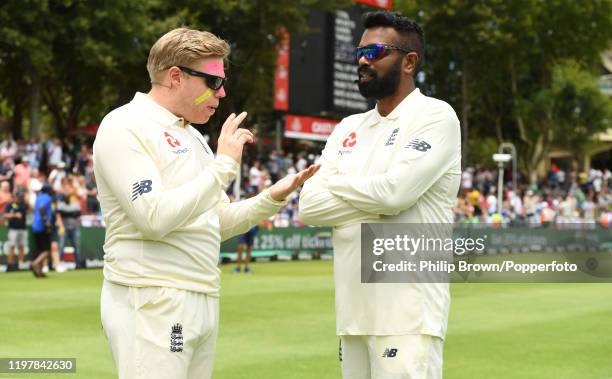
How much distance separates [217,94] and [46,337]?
7775 mm

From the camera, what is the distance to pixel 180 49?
4480 millimetres

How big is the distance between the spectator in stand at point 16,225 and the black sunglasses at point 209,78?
18.8m

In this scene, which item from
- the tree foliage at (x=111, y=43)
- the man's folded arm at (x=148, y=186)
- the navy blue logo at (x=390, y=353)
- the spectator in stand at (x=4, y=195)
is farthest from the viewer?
the tree foliage at (x=111, y=43)

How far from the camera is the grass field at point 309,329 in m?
10.1

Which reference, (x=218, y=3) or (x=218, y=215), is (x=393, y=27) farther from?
(x=218, y=3)

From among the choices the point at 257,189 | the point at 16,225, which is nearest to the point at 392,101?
the point at 16,225

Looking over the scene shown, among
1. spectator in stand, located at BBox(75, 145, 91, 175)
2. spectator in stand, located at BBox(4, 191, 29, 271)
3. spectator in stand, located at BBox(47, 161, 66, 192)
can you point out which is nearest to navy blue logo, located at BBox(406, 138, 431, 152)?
spectator in stand, located at BBox(4, 191, 29, 271)

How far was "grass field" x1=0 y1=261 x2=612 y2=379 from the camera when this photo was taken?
1007 cm

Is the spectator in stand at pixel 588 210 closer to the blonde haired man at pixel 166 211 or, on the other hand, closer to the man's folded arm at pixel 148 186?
the blonde haired man at pixel 166 211

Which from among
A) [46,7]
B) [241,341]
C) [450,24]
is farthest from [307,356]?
[450,24]

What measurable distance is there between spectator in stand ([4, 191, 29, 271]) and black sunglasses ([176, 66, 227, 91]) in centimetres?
1875

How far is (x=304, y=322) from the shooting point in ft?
44.4

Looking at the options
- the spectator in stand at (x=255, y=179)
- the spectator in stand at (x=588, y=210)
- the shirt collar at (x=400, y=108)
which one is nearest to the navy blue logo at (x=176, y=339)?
the shirt collar at (x=400, y=108)

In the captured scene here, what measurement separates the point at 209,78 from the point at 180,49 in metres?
0.20
